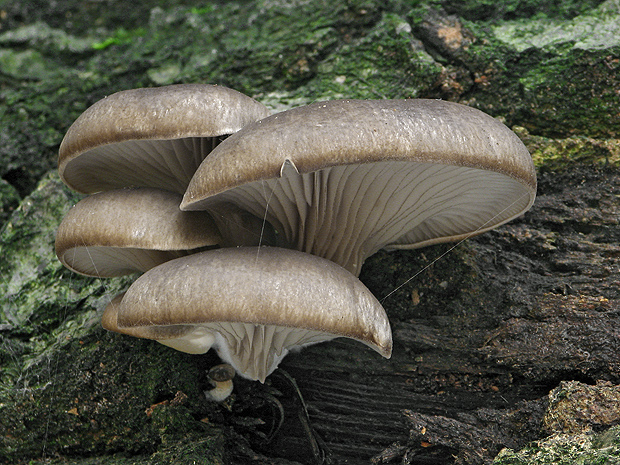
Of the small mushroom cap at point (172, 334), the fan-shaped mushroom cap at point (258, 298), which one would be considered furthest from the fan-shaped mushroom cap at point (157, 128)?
the small mushroom cap at point (172, 334)

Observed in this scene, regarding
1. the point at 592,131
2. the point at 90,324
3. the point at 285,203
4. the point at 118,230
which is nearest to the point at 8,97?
the point at 90,324

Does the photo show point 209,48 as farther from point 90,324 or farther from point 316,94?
point 90,324

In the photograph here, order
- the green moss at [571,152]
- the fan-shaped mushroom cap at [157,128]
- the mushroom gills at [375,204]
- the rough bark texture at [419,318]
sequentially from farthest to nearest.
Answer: the green moss at [571,152] < the rough bark texture at [419,318] < the fan-shaped mushroom cap at [157,128] < the mushroom gills at [375,204]

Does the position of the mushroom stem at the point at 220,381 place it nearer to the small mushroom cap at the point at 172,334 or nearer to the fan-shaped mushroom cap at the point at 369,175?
the small mushroom cap at the point at 172,334

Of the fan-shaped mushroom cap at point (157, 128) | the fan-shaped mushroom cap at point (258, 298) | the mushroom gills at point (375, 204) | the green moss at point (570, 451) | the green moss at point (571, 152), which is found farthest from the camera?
the green moss at point (571, 152)

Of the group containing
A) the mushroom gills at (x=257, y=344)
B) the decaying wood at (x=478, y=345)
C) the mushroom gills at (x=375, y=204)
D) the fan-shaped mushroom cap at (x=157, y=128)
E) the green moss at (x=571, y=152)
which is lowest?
the decaying wood at (x=478, y=345)

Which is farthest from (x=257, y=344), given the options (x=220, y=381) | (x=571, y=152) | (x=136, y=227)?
(x=571, y=152)

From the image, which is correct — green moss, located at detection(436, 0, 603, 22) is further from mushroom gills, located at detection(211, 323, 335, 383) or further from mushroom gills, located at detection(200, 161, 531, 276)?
mushroom gills, located at detection(211, 323, 335, 383)
